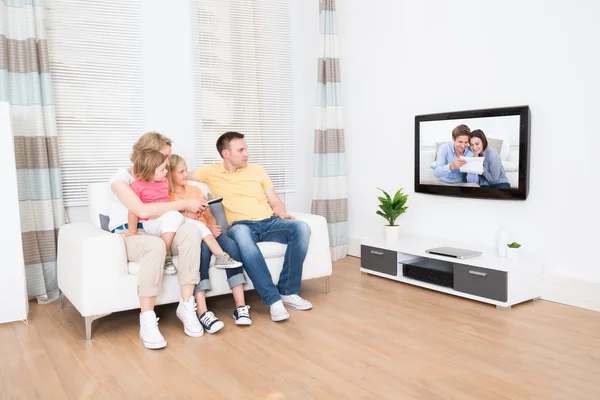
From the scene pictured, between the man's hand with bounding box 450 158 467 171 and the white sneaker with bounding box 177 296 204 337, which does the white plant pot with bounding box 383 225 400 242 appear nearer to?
the man's hand with bounding box 450 158 467 171

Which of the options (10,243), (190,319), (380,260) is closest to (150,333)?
(190,319)

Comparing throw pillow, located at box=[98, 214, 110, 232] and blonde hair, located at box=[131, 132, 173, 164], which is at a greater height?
blonde hair, located at box=[131, 132, 173, 164]

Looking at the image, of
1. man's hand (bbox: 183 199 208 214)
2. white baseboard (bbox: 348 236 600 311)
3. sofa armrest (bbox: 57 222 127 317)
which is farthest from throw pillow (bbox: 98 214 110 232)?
white baseboard (bbox: 348 236 600 311)

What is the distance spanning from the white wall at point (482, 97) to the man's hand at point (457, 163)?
0.88ft

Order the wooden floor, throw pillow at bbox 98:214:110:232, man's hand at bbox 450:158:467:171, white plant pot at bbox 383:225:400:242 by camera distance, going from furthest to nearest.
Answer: white plant pot at bbox 383:225:400:242
man's hand at bbox 450:158:467:171
throw pillow at bbox 98:214:110:232
the wooden floor

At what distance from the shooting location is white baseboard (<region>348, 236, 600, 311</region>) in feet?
9.98

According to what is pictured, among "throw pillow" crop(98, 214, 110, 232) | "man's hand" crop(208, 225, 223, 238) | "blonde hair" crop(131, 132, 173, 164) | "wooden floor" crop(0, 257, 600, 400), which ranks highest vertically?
"blonde hair" crop(131, 132, 173, 164)

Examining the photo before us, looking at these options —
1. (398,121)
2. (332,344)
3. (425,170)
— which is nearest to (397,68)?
(398,121)

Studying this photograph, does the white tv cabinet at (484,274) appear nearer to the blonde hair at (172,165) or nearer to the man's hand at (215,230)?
the man's hand at (215,230)

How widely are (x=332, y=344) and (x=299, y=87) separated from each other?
2.87m

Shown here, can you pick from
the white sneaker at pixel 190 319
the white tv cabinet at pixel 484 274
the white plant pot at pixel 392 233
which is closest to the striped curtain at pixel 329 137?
the white plant pot at pixel 392 233

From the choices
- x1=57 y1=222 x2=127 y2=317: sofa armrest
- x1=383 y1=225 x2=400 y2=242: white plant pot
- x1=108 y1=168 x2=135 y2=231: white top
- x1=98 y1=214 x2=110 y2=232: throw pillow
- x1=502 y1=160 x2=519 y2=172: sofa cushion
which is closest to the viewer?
x1=57 y1=222 x2=127 y2=317: sofa armrest

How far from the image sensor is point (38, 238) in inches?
138

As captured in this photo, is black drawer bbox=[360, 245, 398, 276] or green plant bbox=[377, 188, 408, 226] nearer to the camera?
black drawer bbox=[360, 245, 398, 276]
